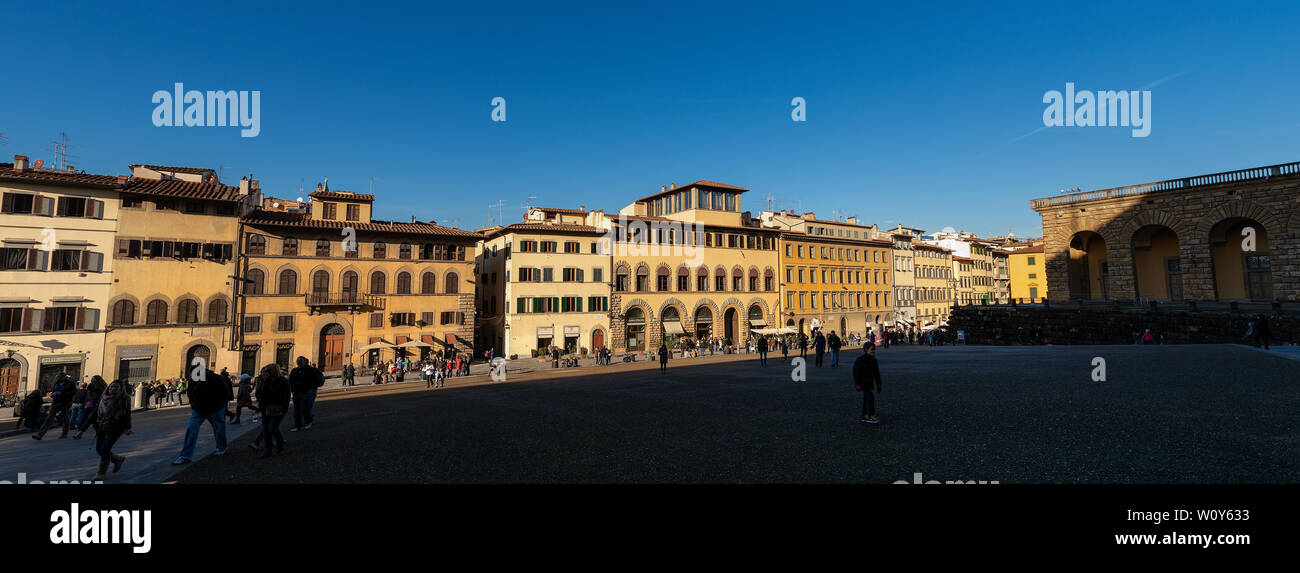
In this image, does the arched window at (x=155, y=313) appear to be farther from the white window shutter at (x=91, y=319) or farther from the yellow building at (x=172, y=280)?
the white window shutter at (x=91, y=319)

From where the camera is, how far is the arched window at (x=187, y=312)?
29750mm

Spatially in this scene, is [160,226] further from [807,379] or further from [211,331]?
[807,379]

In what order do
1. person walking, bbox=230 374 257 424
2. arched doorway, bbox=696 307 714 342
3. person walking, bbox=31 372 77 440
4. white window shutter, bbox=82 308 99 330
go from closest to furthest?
person walking, bbox=230 374 257 424, person walking, bbox=31 372 77 440, white window shutter, bbox=82 308 99 330, arched doorway, bbox=696 307 714 342

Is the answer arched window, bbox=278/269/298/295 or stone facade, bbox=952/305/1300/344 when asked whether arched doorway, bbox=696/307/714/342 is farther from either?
arched window, bbox=278/269/298/295

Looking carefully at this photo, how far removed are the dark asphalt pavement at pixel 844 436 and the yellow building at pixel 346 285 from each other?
22054 mm

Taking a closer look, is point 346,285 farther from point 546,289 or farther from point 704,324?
point 704,324

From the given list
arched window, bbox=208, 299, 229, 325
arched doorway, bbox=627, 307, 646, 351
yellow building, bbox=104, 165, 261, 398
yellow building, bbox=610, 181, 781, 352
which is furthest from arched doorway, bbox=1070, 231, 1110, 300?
yellow building, bbox=104, 165, 261, 398

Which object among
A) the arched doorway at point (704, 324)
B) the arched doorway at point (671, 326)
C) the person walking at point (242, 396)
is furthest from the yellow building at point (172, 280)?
the arched doorway at point (704, 324)

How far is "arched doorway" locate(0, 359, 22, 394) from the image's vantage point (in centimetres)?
2564

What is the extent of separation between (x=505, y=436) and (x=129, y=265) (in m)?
33.3

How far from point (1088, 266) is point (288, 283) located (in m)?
58.0

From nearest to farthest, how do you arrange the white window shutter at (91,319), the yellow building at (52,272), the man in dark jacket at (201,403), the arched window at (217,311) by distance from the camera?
the man in dark jacket at (201,403)
the yellow building at (52,272)
the white window shutter at (91,319)
the arched window at (217,311)

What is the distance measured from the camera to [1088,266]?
39594 mm

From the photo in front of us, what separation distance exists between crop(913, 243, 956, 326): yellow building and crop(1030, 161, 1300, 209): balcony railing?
24.1 metres
